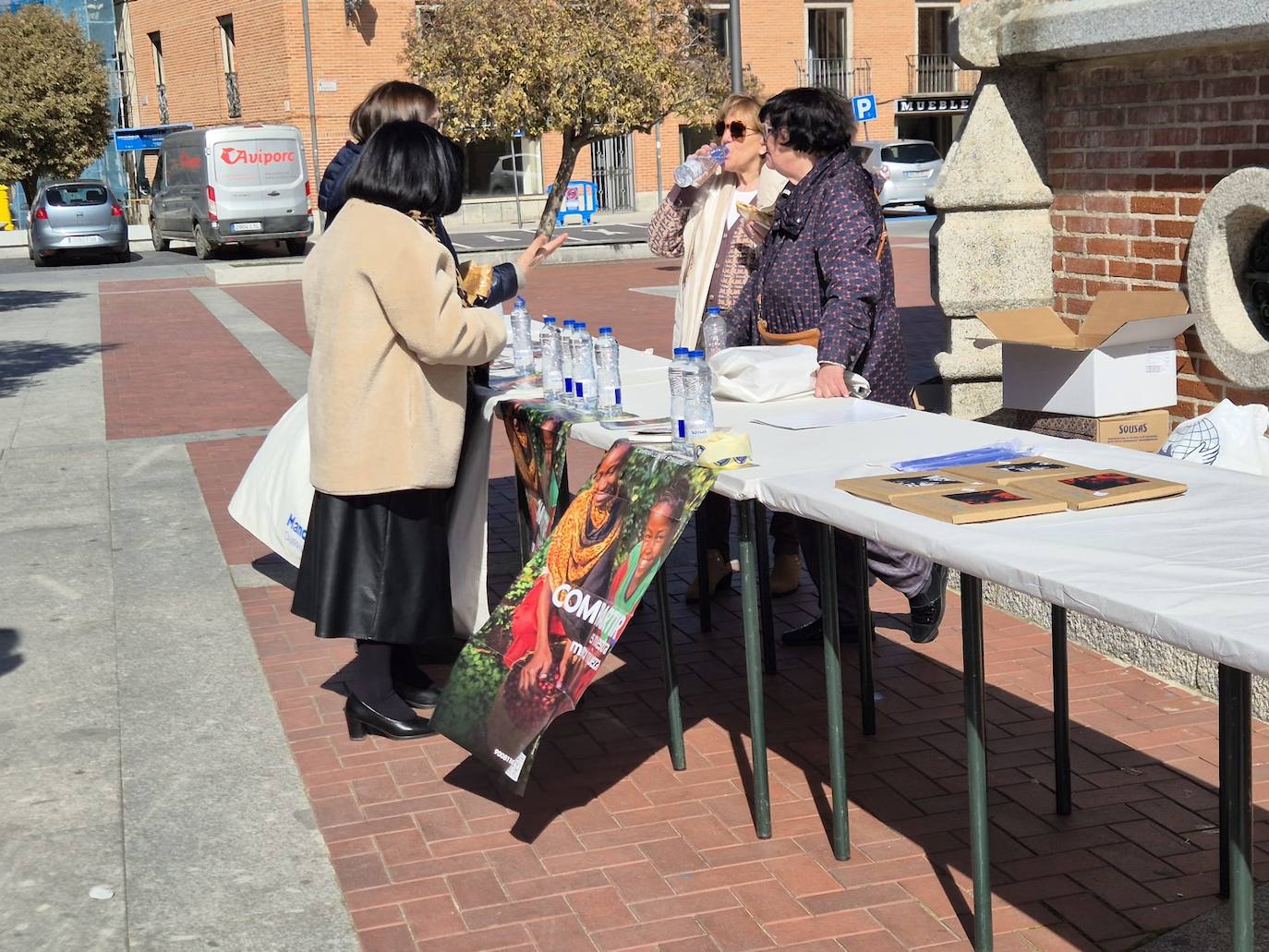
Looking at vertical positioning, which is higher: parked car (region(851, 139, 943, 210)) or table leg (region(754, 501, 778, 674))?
parked car (region(851, 139, 943, 210))

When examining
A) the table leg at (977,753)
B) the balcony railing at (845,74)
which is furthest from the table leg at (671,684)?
the balcony railing at (845,74)

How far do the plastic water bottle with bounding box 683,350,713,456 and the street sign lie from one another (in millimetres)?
39804

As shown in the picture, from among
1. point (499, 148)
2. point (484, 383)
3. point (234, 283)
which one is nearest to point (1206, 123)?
point (484, 383)

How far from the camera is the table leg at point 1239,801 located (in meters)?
2.63

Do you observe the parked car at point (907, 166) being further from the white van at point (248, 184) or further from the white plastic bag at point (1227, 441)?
the white plastic bag at point (1227, 441)

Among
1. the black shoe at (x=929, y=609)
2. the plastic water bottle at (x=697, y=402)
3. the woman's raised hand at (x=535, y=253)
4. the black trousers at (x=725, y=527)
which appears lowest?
the black shoe at (x=929, y=609)

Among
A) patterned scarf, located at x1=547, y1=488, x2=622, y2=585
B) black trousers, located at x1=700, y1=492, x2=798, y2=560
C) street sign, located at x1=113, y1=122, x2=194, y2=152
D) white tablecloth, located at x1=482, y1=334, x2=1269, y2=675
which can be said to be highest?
street sign, located at x1=113, y1=122, x2=194, y2=152

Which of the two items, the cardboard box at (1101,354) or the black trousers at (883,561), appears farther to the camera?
the cardboard box at (1101,354)

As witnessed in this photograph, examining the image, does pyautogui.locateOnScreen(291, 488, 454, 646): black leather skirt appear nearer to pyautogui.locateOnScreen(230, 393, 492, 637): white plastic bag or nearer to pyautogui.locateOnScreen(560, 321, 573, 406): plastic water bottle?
pyautogui.locateOnScreen(230, 393, 492, 637): white plastic bag

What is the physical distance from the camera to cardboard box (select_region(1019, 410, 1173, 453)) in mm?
5324

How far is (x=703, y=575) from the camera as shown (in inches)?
224

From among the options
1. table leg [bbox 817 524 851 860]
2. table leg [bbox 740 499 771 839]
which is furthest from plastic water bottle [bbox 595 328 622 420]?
table leg [bbox 817 524 851 860]

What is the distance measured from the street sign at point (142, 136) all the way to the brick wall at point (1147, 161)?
1499 inches

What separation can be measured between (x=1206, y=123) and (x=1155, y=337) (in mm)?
783
